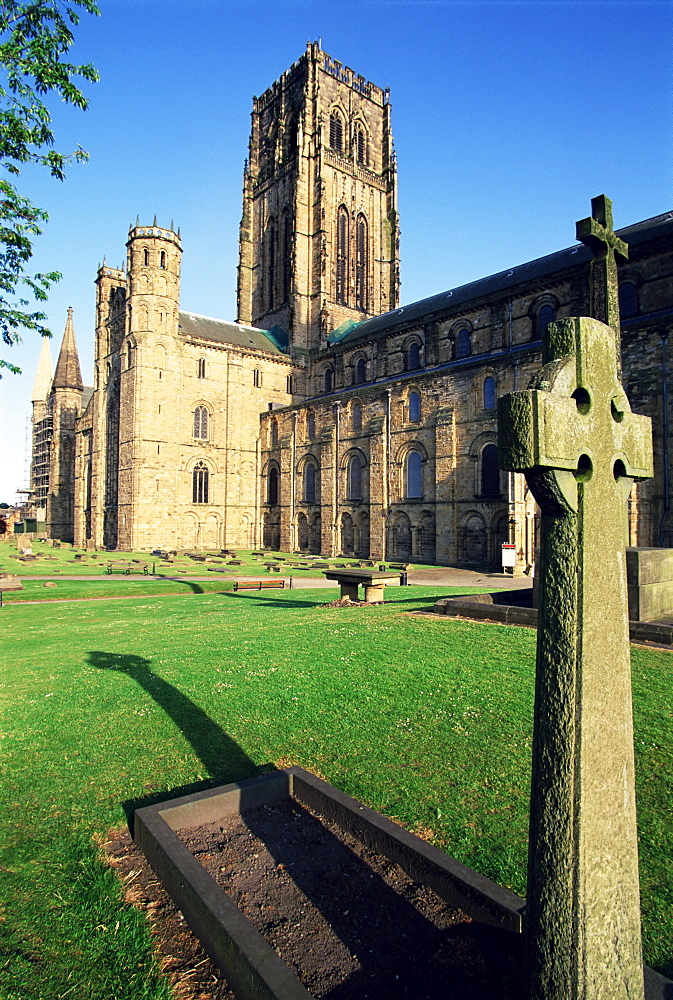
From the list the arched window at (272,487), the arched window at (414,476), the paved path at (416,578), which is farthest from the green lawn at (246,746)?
the arched window at (272,487)

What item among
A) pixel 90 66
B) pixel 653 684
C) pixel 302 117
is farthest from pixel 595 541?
pixel 302 117

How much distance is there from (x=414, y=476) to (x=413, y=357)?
10223mm

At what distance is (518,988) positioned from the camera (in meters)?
2.17

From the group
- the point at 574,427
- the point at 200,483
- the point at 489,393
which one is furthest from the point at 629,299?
the point at 574,427

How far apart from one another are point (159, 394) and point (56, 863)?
1607 inches

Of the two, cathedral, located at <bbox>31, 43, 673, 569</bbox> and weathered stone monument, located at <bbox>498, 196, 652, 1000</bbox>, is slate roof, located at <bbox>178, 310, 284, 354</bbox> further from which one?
weathered stone monument, located at <bbox>498, 196, 652, 1000</bbox>

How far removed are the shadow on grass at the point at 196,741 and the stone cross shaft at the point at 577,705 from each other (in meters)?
2.80

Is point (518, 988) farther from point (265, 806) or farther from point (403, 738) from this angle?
point (403, 738)

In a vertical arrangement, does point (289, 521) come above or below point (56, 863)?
above

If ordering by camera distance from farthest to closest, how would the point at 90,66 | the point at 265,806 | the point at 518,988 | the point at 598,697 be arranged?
the point at 90,66, the point at 265,806, the point at 518,988, the point at 598,697

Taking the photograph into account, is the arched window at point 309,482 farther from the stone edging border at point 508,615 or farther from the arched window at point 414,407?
the stone edging border at point 508,615

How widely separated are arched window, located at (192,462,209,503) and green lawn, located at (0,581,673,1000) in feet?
112

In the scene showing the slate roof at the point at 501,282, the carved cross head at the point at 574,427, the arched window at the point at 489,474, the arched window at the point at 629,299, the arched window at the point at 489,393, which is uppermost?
the slate roof at the point at 501,282

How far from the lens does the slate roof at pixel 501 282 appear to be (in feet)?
96.7
